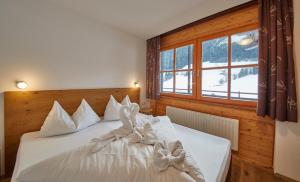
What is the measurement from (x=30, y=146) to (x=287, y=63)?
3.05 meters

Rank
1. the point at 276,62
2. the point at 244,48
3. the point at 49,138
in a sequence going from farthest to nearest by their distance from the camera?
the point at 244,48 → the point at 49,138 → the point at 276,62

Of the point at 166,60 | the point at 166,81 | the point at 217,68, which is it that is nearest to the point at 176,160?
the point at 217,68

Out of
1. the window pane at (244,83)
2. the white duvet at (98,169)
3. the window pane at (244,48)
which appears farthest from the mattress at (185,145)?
the window pane at (244,48)

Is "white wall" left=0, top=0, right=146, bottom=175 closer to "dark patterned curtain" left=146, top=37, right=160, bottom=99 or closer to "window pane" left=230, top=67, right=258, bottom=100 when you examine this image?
"dark patterned curtain" left=146, top=37, right=160, bottom=99

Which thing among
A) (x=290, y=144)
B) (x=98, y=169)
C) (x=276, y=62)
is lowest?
(x=290, y=144)

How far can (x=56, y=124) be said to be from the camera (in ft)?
6.62

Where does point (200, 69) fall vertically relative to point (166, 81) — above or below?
above

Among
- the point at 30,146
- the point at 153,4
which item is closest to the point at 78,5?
the point at 153,4

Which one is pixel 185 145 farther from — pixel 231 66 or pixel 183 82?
pixel 183 82

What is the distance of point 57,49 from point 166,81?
7.09 feet

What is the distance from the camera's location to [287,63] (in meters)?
1.74

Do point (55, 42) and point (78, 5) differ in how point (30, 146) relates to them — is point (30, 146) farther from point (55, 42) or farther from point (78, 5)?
point (78, 5)

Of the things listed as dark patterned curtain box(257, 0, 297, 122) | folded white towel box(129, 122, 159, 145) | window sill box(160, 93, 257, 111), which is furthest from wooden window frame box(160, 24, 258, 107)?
folded white towel box(129, 122, 159, 145)

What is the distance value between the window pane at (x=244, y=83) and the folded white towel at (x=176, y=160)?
1.57m
